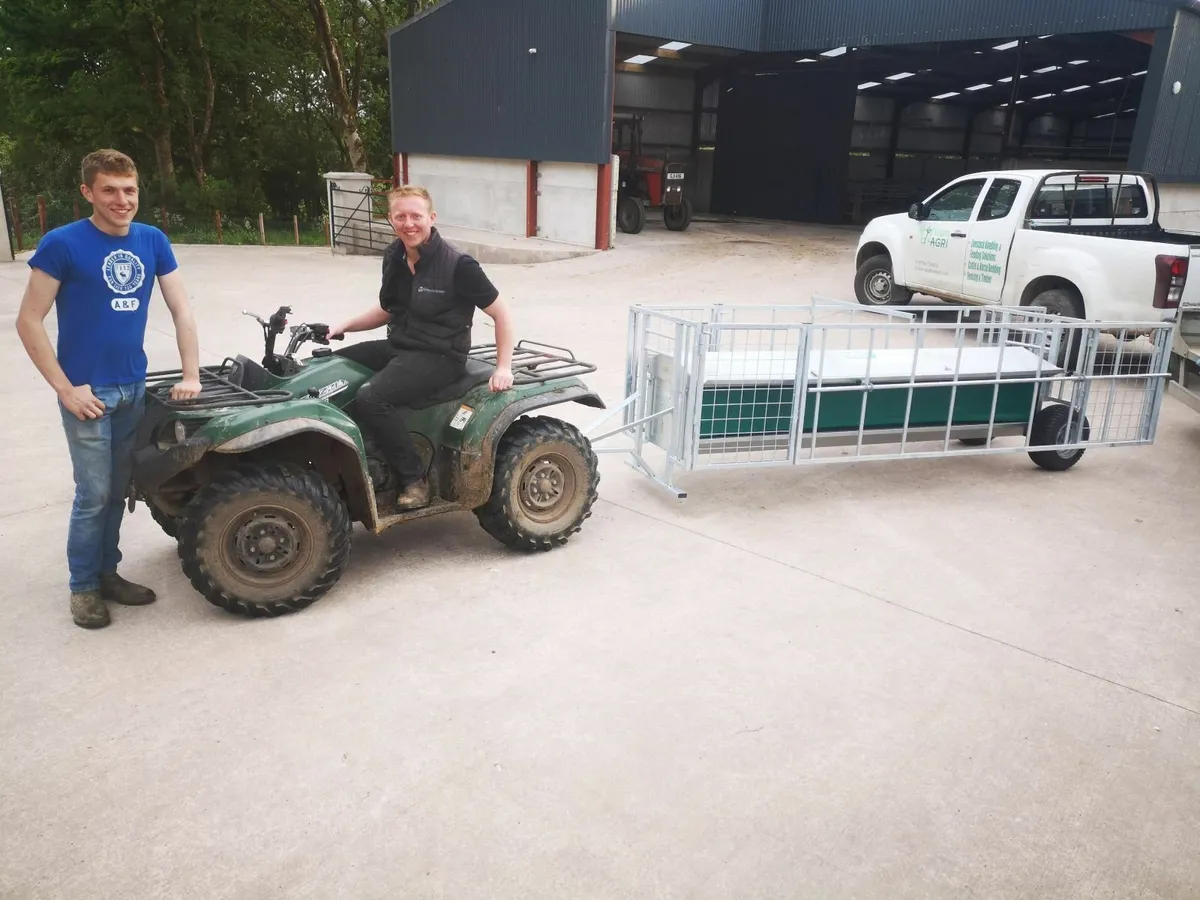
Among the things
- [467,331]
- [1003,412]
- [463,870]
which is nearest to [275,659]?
[463,870]

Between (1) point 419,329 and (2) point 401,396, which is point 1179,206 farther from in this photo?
(2) point 401,396

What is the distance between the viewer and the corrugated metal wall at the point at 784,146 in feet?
85.7

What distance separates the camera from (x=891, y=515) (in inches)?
223

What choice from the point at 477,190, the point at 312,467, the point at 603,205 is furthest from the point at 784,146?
the point at 312,467

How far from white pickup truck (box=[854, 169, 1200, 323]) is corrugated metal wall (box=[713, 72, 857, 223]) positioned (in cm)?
1530

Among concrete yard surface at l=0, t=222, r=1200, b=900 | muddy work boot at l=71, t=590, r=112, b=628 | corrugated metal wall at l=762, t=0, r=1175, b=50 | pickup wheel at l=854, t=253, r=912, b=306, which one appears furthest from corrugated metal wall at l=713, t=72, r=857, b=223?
muddy work boot at l=71, t=590, r=112, b=628

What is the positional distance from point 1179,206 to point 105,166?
653 inches

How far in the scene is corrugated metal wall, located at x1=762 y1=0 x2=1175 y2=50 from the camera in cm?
1485

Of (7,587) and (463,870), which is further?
(7,587)

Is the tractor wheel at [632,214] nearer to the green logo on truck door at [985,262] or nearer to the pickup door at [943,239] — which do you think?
the pickup door at [943,239]

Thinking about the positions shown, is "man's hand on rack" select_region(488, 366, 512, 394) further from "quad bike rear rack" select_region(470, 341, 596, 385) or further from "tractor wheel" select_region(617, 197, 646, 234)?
"tractor wheel" select_region(617, 197, 646, 234)

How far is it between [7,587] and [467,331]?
2439 millimetres

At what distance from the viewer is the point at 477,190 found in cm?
2144

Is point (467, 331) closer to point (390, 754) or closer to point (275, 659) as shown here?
point (275, 659)
